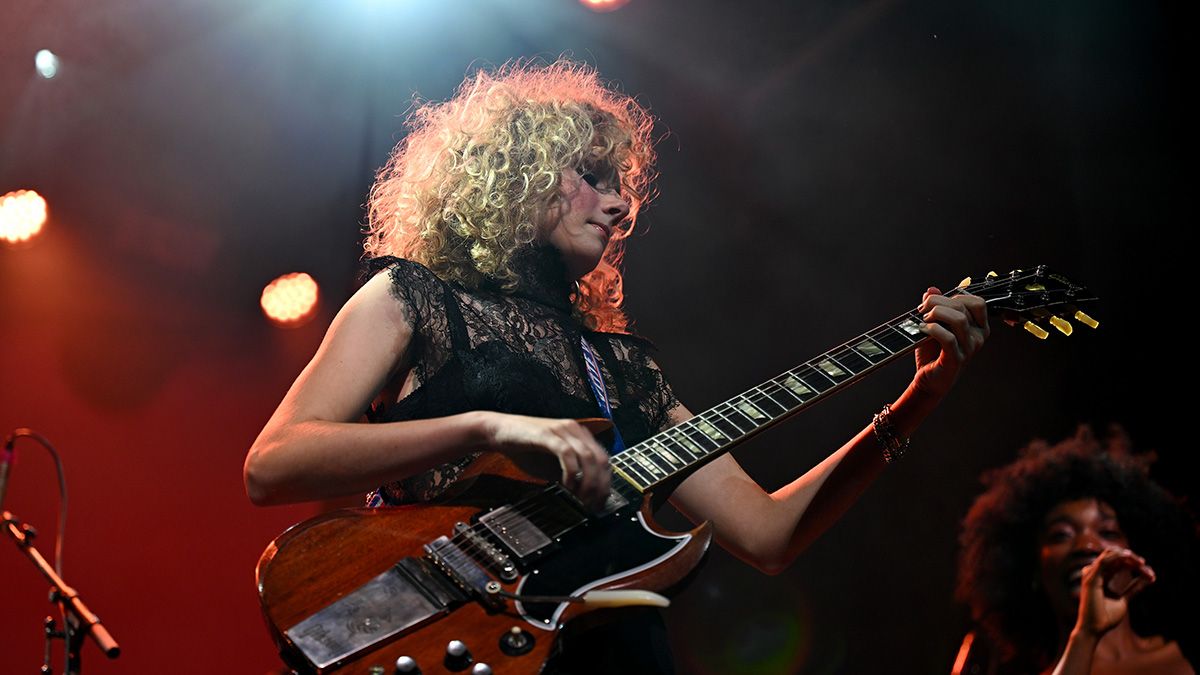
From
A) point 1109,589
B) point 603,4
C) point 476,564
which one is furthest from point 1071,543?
point 603,4

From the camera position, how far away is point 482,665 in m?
1.68

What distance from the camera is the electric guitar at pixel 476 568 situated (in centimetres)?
173

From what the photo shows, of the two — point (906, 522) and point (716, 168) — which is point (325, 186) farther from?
point (906, 522)

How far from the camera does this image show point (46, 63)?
4.76 meters

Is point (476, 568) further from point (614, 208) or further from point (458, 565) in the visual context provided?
point (614, 208)

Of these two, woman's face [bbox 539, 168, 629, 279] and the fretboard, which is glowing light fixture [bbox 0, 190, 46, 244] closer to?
woman's face [bbox 539, 168, 629, 279]

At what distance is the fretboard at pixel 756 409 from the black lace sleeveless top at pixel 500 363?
281 millimetres

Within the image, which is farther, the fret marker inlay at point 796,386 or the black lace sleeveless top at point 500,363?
the fret marker inlay at point 796,386

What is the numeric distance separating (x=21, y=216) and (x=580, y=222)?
315 centimetres

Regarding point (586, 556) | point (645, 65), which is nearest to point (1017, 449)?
point (645, 65)

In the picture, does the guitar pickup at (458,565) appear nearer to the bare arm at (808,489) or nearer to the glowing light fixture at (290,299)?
the bare arm at (808,489)

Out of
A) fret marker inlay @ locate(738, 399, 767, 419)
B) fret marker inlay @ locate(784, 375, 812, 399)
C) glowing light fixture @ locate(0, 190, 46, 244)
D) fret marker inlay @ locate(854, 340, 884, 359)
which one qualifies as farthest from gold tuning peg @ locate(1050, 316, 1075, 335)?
glowing light fixture @ locate(0, 190, 46, 244)

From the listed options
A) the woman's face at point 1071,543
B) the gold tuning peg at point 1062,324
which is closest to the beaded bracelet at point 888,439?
the gold tuning peg at point 1062,324

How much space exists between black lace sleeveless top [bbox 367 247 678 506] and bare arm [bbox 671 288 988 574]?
0.82ft
